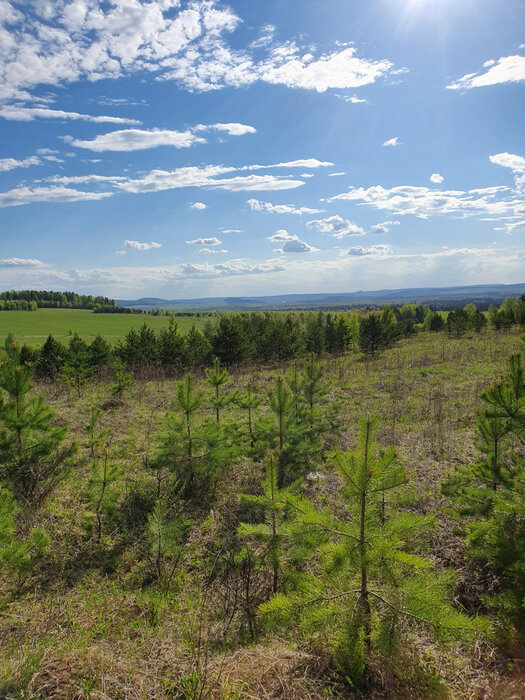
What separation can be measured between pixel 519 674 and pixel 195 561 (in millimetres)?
3529

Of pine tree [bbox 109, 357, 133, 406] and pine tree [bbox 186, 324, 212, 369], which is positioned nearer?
pine tree [bbox 109, 357, 133, 406]

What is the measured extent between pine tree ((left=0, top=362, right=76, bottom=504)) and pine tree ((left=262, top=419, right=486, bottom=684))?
14.6 ft

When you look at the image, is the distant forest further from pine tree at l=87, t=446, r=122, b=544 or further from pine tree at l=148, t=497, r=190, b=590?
pine tree at l=148, t=497, r=190, b=590

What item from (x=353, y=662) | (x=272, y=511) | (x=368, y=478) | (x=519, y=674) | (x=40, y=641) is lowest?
(x=40, y=641)

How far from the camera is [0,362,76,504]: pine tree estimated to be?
5.05 meters

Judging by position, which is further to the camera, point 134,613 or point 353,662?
point 134,613


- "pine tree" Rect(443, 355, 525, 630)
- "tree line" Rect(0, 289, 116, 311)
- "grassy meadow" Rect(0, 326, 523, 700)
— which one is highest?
"tree line" Rect(0, 289, 116, 311)

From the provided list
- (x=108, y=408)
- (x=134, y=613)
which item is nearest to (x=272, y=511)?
(x=134, y=613)

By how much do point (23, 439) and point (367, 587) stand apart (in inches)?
205

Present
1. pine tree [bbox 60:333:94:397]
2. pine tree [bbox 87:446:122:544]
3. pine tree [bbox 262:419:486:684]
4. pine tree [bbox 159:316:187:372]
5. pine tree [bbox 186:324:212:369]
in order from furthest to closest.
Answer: pine tree [bbox 186:324:212:369] → pine tree [bbox 159:316:187:372] → pine tree [bbox 60:333:94:397] → pine tree [bbox 87:446:122:544] → pine tree [bbox 262:419:486:684]

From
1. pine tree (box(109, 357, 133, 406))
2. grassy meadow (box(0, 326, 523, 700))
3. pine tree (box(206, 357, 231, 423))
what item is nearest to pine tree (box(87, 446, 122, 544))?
grassy meadow (box(0, 326, 523, 700))

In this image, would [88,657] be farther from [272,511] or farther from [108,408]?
[108,408]

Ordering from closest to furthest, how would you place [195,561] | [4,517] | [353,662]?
1. [353,662]
2. [4,517]
3. [195,561]

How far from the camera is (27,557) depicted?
395 centimetres
